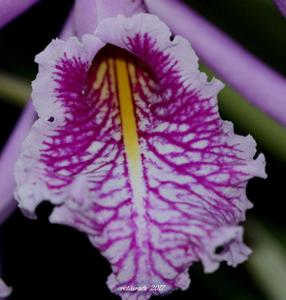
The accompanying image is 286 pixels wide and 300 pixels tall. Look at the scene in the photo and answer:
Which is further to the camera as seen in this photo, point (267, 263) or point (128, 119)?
point (267, 263)

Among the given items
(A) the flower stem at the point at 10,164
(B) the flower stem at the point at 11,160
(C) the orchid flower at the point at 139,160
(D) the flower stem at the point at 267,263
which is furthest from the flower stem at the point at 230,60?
(D) the flower stem at the point at 267,263

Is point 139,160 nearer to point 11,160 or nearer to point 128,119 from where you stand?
point 128,119

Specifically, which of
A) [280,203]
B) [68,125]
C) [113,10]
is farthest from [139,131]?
[280,203]

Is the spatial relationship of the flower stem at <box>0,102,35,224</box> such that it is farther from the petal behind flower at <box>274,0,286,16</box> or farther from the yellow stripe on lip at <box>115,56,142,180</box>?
the petal behind flower at <box>274,0,286,16</box>

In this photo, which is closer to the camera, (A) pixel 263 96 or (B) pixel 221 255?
(B) pixel 221 255

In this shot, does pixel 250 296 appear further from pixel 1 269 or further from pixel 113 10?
pixel 113 10

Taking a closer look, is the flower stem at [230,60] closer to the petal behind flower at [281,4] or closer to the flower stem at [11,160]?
the petal behind flower at [281,4]

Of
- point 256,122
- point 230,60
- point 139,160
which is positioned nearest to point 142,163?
point 139,160

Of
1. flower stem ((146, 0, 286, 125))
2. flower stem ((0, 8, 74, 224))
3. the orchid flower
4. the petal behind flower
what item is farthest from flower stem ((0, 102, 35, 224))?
the petal behind flower

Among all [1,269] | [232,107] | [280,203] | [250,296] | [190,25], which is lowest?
[1,269]
